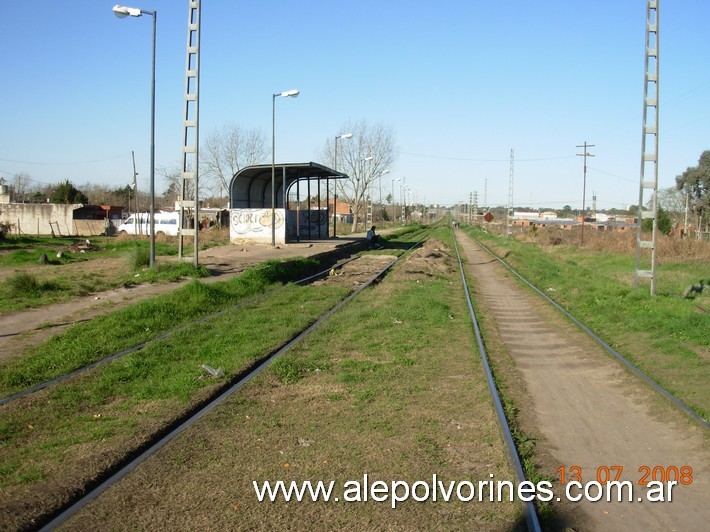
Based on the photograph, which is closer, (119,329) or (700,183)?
(119,329)

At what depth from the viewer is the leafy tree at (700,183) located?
205ft

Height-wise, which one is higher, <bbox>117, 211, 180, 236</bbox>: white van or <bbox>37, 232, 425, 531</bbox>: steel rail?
<bbox>117, 211, 180, 236</bbox>: white van

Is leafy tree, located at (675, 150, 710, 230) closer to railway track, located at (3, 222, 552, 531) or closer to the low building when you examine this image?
the low building

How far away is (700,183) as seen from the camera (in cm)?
6406

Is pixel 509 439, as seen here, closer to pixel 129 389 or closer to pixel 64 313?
pixel 129 389

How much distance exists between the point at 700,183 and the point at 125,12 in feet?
203

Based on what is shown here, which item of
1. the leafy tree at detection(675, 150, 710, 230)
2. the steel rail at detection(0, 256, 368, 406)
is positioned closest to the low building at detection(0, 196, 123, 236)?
the steel rail at detection(0, 256, 368, 406)

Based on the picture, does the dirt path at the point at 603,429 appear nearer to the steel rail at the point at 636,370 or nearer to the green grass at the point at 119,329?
the steel rail at the point at 636,370

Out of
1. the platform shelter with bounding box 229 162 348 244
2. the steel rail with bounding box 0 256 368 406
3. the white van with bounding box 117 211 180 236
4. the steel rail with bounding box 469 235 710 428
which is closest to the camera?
the steel rail with bounding box 469 235 710 428

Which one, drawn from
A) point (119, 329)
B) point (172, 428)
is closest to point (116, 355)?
point (119, 329)

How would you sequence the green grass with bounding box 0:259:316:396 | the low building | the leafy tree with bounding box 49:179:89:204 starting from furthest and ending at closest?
the leafy tree with bounding box 49:179:89:204, the low building, the green grass with bounding box 0:259:316:396

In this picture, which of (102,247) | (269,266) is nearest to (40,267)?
(269,266)

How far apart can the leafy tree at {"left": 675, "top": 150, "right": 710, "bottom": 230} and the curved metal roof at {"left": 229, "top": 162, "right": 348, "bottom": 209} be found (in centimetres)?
3996

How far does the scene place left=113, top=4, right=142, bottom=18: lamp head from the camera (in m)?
17.6
